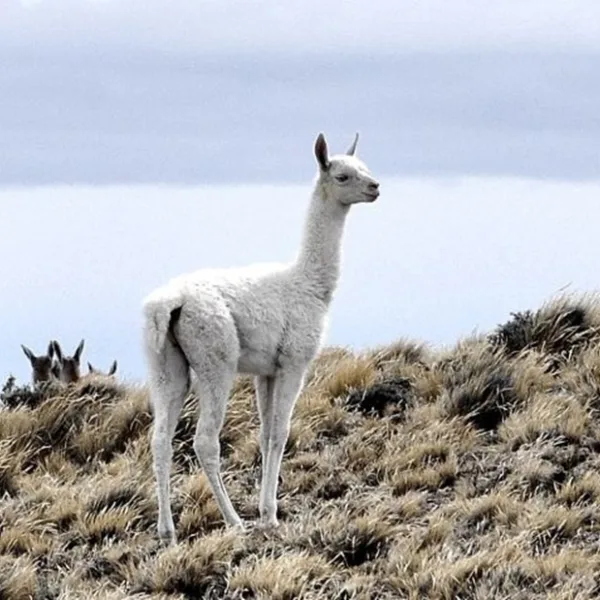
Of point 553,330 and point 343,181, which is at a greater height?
point 343,181

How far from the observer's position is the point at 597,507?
11.9 m

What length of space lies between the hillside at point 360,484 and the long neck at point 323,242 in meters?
1.66

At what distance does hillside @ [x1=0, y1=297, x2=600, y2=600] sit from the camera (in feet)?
35.0

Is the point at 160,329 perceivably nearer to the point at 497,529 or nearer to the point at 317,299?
the point at 317,299

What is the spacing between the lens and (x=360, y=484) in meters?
13.0

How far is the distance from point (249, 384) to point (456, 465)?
116 inches

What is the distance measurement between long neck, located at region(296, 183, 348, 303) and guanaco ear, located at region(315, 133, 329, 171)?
167 mm

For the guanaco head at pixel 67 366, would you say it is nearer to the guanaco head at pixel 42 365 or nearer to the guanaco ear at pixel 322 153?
the guanaco head at pixel 42 365

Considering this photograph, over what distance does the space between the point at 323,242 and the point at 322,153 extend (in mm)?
645

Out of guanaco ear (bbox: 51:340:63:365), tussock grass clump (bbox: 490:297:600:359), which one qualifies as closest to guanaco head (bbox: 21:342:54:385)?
guanaco ear (bbox: 51:340:63:365)

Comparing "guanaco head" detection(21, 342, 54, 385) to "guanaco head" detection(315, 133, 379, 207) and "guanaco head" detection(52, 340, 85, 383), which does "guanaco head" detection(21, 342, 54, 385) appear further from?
"guanaco head" detection(315, 133, 379, 207)

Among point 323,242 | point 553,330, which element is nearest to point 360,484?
point 323,242

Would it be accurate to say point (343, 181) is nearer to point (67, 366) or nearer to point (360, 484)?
point (360, 484)

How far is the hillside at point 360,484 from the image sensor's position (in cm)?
1068
